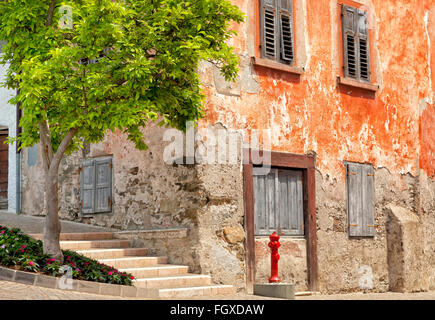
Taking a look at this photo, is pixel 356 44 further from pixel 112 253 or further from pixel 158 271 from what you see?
pixel 112 253

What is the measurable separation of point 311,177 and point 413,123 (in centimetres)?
370

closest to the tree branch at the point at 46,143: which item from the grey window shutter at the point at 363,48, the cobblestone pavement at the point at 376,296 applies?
the cobblestone pavement at the point at 376,296

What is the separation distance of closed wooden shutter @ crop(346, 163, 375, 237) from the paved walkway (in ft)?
15.7

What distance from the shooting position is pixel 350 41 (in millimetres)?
14258

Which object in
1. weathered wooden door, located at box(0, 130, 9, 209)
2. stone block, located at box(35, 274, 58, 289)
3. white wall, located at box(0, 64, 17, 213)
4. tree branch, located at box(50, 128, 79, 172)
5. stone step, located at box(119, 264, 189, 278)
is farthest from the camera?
weathered wooden door, located at box(0, 130, 9, 209)

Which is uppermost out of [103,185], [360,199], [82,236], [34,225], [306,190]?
[103,185]

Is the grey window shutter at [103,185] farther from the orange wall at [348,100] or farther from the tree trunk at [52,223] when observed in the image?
the tree trunk at [52,223]

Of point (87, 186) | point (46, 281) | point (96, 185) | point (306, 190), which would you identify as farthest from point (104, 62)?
point (306, 190)

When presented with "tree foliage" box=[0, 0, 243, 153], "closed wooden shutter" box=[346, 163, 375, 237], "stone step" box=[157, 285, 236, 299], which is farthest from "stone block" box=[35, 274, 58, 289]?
"closed wooden shutter" box=[346, 163, 375, 237]

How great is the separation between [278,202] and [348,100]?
9.35 feet

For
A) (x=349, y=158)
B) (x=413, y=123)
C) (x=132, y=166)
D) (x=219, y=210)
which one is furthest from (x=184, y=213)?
(x=413, y=123)

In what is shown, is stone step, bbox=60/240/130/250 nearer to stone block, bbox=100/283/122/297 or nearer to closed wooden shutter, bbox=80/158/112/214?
closed wooden shutter, bbox=80/158/112/214

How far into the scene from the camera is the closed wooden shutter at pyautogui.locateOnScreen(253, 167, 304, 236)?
12219mm

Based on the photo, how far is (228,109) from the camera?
11.7 metres
